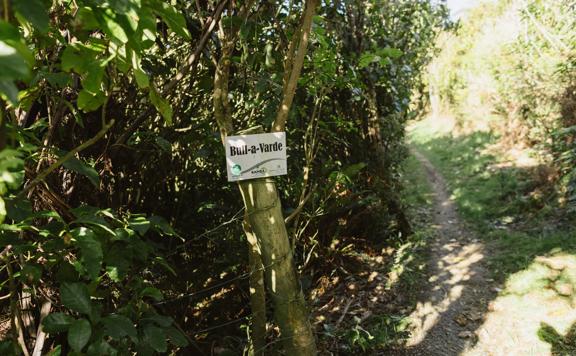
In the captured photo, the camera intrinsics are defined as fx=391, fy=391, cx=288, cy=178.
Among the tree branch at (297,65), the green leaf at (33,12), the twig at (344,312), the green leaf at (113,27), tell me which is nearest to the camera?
the green leaf at (33,12)

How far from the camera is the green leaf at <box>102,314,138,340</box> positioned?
127 cm

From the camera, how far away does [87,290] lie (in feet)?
4.33

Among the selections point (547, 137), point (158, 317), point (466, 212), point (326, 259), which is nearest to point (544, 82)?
A: point (547, 137)

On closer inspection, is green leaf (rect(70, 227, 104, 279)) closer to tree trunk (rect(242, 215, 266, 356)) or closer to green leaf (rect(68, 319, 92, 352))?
green leaf (rect(68, 319, 92, 352))

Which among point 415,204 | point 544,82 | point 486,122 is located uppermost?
point 544,82

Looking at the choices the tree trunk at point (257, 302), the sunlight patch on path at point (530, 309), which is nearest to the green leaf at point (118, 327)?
the tree trunk at point (257, 302)

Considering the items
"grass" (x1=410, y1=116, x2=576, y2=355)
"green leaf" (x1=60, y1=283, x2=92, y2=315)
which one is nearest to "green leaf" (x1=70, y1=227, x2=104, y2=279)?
"green leaf" (x1=60, y1=283, x2=92, y2=315)

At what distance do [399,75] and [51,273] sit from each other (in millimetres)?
4686

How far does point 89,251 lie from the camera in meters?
1.21

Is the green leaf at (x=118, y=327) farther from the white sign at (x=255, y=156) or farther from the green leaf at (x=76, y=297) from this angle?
the white sign at (x=255, y=156)

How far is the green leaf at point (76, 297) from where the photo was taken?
4.13 feet

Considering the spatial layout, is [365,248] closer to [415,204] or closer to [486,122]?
[415,204]

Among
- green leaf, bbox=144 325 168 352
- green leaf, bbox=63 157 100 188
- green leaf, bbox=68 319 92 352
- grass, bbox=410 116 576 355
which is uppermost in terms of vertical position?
green leaf, bbox=63 157 100 188

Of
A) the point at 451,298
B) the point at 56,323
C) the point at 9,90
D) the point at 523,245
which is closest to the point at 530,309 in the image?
the point at 451,298
